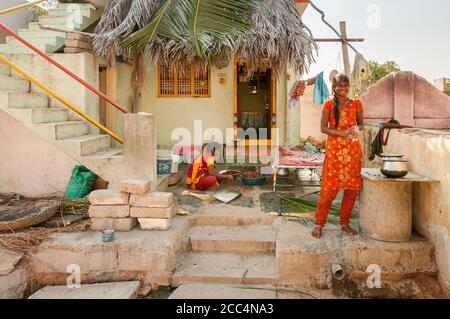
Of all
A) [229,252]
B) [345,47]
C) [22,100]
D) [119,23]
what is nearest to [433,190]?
[229,252]

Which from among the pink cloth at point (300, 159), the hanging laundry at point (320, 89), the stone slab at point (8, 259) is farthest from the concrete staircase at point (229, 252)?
the hanging laundry at point (320, 89)

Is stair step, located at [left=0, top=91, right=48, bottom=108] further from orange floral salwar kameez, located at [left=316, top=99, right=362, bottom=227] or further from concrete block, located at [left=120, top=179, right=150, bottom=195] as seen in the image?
orange floral salwar kameez, located at [left=316, top=99, right=362, bottom=227]

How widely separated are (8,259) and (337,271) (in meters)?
4.03

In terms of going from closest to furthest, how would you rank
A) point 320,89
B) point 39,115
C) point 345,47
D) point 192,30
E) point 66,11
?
point 39,115
point 192,30
point 66,11
point 345,47
point 320,89

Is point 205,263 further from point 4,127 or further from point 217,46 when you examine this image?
point 4,127

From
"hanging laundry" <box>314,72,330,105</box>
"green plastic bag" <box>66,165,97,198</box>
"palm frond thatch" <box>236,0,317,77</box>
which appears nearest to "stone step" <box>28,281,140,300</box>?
"green plastic bag" <box>66,165,97,198</box>

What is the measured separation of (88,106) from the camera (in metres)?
7.48

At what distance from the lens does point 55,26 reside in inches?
306

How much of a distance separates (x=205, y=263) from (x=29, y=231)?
8.17 feet

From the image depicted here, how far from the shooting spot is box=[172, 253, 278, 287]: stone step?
4.58 metres

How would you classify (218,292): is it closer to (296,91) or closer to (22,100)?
(22,100)

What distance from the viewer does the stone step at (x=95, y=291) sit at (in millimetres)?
4363

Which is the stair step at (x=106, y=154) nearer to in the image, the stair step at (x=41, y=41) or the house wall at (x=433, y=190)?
the stair step at (x=41, y=41)
